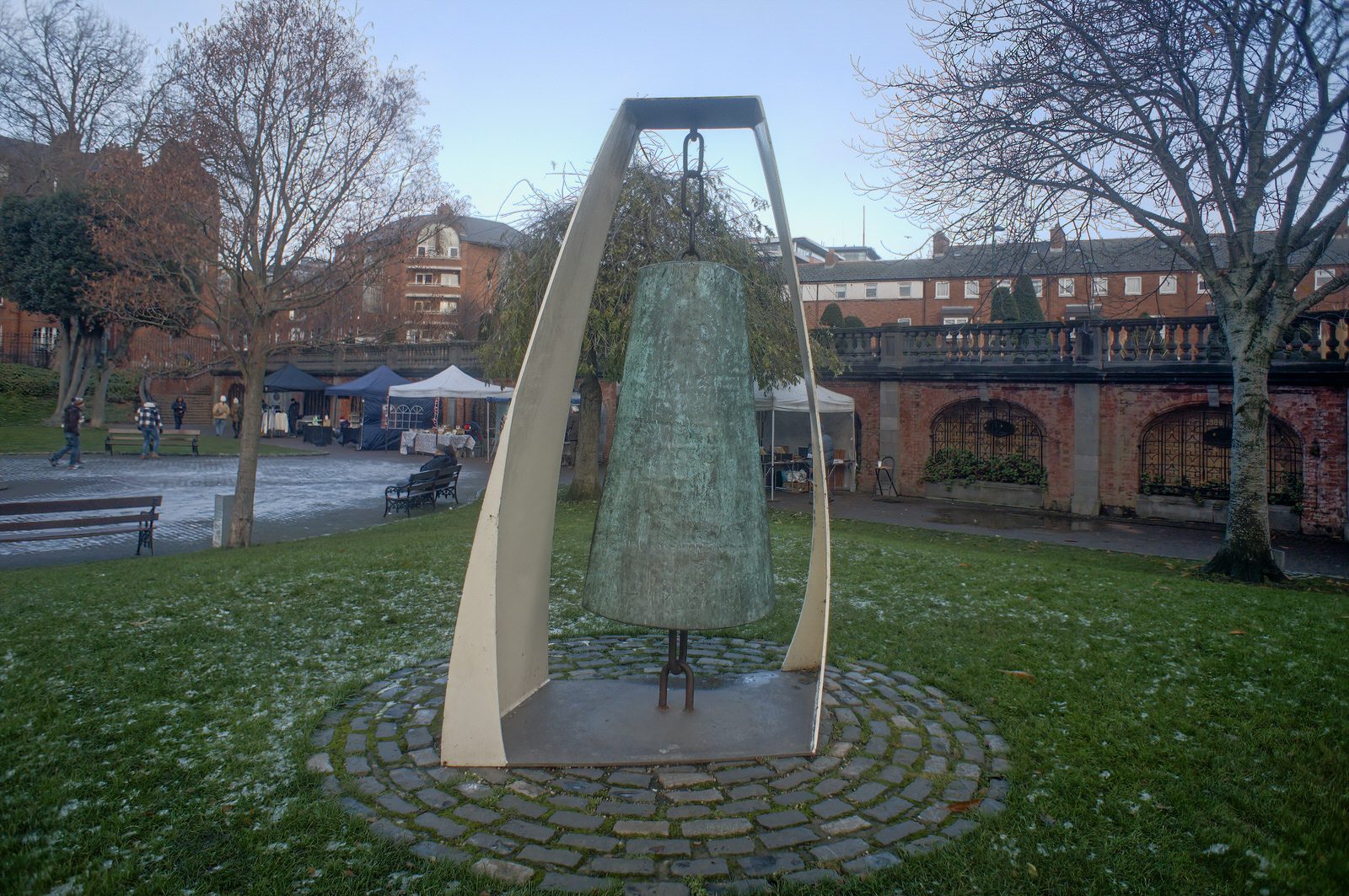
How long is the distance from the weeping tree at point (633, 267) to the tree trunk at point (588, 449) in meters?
0.89

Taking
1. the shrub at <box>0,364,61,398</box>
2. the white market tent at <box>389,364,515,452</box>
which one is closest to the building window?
the shrub at <box>0,364,61,398</box>

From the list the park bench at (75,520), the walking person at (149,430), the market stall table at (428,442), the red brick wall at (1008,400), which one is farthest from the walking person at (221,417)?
the red brick wall at (1008,400)

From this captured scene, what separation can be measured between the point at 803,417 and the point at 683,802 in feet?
61.7

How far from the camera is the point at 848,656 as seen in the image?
602 cm

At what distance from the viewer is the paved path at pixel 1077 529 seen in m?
13.0

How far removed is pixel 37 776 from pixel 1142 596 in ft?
27.7

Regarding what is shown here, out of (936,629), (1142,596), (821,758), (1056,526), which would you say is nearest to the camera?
(821,758)

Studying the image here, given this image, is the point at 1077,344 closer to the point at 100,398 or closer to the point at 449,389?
the point at 449,389

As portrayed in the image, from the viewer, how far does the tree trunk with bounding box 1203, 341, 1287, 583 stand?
10.5 m

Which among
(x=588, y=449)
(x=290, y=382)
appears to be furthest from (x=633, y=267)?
(x=290, y=382)

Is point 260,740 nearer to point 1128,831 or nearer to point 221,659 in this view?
point 221,659

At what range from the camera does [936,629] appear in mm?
6703

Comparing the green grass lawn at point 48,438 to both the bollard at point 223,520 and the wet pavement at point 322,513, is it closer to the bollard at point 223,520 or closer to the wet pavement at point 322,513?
the wet pavement at point 322,513

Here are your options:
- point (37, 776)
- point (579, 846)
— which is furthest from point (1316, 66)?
point (37, 776)
